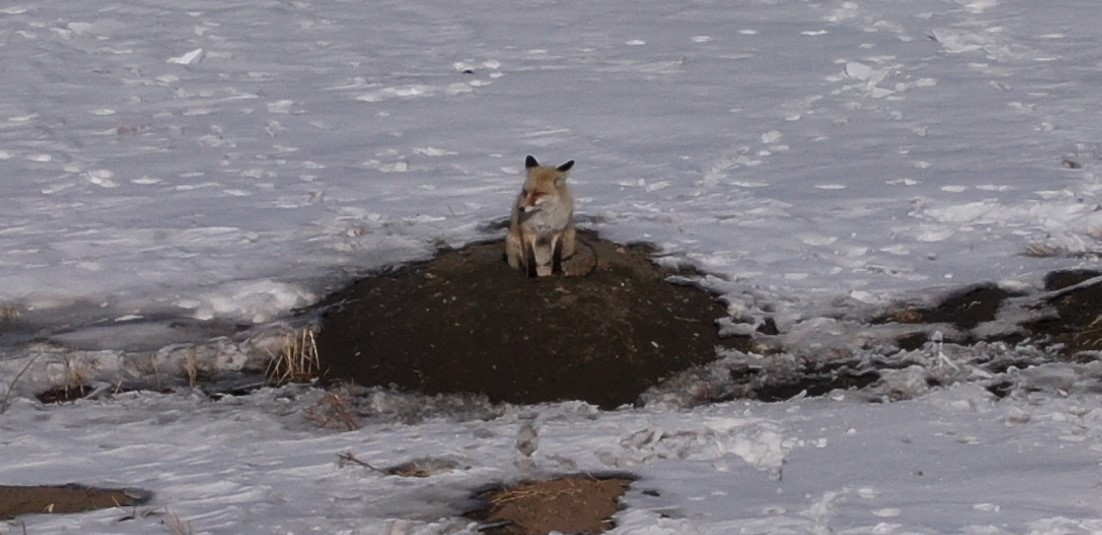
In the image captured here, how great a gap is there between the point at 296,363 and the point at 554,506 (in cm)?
314

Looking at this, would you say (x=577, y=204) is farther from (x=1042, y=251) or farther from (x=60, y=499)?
(x=60, y=499)

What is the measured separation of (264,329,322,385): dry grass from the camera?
28.8ft

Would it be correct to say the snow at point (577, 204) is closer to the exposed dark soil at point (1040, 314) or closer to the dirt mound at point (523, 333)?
the exposed dark soil at point (1040, 314)

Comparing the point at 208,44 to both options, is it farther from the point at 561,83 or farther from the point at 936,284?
the point at 936,284

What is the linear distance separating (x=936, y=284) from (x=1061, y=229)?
5.10 ft

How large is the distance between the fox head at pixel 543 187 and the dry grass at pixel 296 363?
161 cm

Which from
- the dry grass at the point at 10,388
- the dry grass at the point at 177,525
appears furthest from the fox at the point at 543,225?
the dry grass at the point at 177,525

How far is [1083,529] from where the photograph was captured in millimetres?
5656

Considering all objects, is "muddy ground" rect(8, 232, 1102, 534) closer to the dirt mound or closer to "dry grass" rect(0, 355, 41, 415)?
the dirt mound

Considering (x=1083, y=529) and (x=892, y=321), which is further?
(x=892, y=321)

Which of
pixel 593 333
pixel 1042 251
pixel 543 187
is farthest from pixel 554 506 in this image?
pixel 1042 251

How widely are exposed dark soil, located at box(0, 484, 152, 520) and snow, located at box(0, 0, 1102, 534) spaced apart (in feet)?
0.53

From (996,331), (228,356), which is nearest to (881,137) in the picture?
(996,331)

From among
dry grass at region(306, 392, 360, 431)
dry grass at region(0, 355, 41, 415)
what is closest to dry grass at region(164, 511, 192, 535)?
dry grass at region(306, 392, 360, 431)
